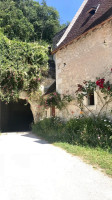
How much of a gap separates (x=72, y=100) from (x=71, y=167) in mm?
4039

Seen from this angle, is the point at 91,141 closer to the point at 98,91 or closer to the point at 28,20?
the point at 98,91

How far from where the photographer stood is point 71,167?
9.44 feet

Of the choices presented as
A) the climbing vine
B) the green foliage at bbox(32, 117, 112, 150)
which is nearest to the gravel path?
the green foliage at bbox(32, 117, 112, 150)

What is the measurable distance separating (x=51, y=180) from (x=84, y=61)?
5.10m

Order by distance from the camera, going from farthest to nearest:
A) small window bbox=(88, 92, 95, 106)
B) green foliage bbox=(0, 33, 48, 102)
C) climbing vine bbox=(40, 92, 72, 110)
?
green foliage bbox=(0, 33, 48, 102) → climbing vine bbox=(40, 92, 72, 110) → small window bbox=(88, 92, 95, 106)

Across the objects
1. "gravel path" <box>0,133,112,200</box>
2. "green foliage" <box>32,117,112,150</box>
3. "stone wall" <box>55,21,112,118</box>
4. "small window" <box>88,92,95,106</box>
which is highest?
"stone wall" <box>55,21,112,118</box>

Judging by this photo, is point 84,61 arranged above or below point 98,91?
above

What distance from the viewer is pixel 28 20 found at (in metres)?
18.0

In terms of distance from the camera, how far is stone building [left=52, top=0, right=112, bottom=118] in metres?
5.48

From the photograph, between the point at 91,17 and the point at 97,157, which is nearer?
the point at 97,157

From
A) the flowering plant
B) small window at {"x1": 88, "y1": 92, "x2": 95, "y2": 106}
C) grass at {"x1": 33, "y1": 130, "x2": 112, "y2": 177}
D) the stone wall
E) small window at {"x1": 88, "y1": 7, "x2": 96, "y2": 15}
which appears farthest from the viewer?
small window at {"x1": 88, "y1": 7, "x2": 96, "y2": 15}

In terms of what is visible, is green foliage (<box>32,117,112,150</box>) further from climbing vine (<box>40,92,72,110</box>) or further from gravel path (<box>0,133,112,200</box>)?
climbing vine (<box>40,92,72,110</box>)

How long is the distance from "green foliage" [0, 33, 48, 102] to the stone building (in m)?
2.46

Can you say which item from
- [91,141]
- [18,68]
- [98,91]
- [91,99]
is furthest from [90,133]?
[18,68]
